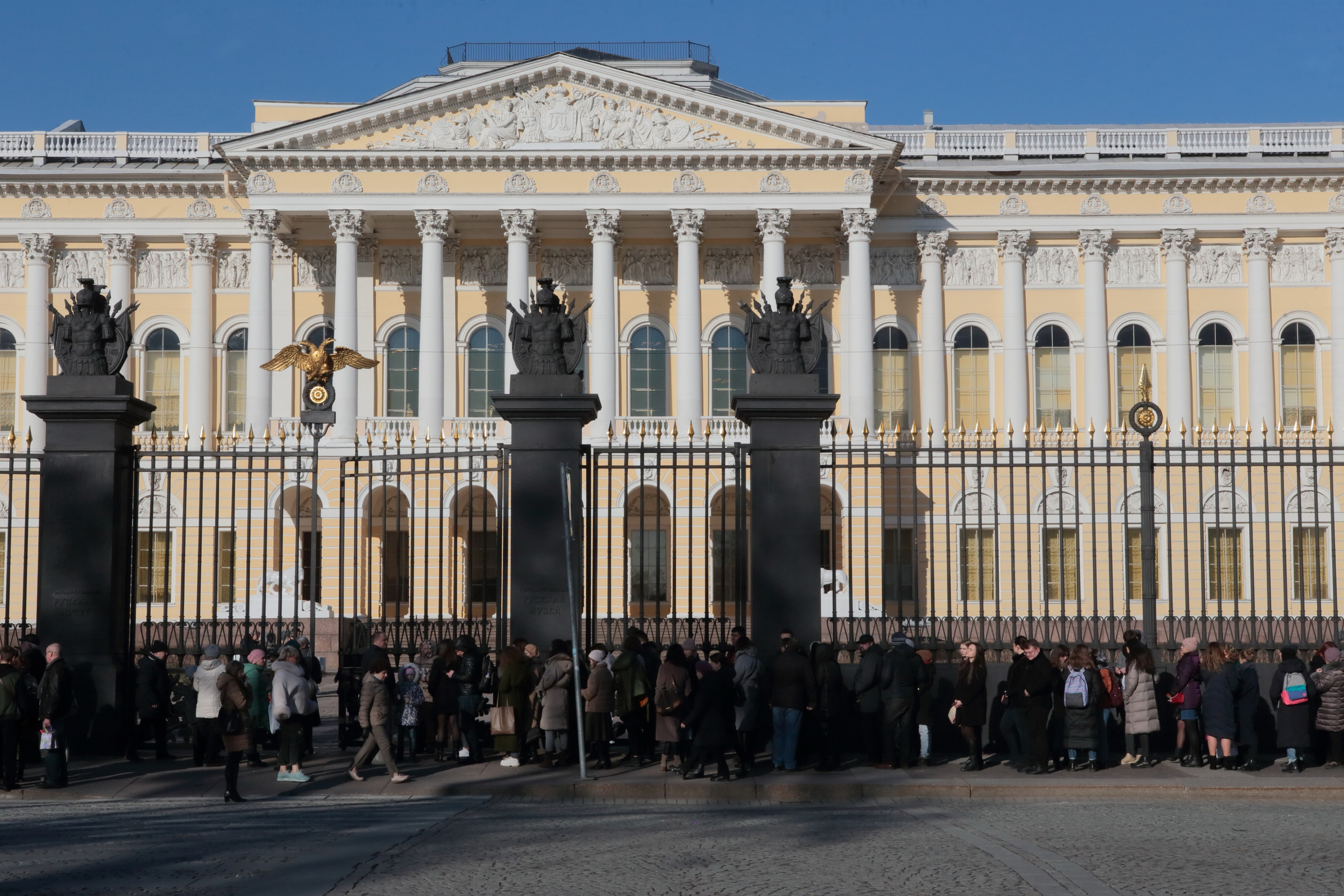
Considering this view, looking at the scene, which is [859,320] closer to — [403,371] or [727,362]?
[727,362]

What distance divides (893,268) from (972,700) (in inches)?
1297

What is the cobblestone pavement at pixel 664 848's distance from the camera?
9703 millimetres

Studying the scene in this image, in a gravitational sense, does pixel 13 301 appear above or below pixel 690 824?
above

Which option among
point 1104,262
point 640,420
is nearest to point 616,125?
point 640,420

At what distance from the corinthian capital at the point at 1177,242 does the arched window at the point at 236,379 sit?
92.1 feet

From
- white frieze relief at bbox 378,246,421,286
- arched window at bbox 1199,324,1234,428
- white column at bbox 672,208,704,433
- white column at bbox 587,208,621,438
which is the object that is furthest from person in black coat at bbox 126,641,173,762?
arched window at bbox 1199,324,1234,428

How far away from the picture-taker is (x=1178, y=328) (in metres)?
46.0

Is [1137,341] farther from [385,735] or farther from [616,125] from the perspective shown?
[385,735]

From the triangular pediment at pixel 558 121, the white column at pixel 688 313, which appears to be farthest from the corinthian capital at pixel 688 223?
the triangular pediment at pixel 558 121

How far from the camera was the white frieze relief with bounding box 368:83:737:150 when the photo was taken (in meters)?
44.2

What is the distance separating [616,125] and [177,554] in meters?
17.1

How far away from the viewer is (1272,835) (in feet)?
38.8

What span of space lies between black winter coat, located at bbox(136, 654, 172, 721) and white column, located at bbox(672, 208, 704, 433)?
93.4 feet

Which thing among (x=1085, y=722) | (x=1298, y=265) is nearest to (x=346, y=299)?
(x=1298, y=265)
